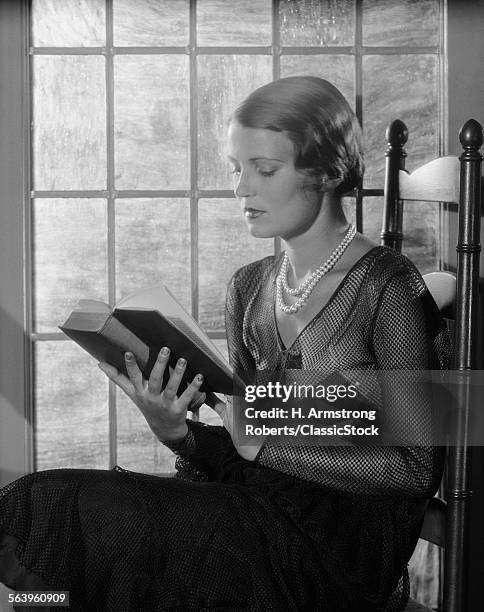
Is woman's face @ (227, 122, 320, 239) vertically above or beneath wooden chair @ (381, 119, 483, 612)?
above

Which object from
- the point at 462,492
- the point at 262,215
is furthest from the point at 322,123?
the point at 462,492

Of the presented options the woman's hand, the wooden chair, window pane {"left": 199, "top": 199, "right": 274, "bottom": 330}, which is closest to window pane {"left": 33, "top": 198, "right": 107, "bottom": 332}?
window pane {"left": 199, "top": 199, "right": 274, "bottom": 330}

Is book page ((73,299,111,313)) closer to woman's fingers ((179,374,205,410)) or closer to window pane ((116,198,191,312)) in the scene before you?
woman's fingers ((179,374,205,410))

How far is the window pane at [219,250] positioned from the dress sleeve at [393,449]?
0.44 metres

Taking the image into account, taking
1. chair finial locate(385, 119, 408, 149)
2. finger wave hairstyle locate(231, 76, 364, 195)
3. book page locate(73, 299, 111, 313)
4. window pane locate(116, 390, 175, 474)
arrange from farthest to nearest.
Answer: window pane locate(116, 390, 175, 474), chair finial locate(385, 119, 408, 149), finger wave hairstyle locate(231, 76, 364, 195), book page locate(73, 299, 111, 313)

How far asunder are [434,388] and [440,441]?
0.32 ft

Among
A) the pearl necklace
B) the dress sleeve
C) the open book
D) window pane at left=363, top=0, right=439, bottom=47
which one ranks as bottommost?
the dress sleeve

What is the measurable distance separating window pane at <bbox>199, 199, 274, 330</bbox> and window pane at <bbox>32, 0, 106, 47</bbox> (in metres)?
0.37

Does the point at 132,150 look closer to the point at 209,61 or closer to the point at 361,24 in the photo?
the point at 209,61

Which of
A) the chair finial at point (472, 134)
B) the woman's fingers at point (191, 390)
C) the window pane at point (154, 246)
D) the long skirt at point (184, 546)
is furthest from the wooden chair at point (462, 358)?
the window pane at point (154, 246)

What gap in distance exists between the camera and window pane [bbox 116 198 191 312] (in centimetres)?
146

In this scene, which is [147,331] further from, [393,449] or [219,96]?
[219,96]

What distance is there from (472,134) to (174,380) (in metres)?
0.55

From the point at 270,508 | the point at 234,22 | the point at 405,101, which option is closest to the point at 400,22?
the point at 405,101
